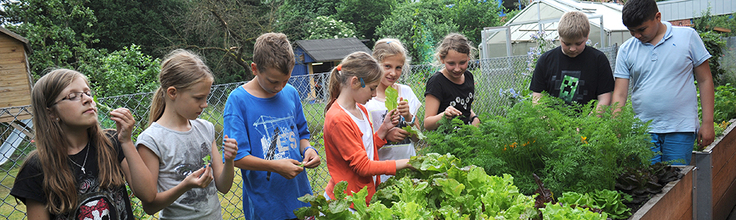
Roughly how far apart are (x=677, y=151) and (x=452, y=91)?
1.61 metres

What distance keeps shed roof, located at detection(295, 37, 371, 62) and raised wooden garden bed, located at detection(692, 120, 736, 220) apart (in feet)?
55.9

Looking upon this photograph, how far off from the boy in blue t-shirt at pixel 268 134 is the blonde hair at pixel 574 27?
1.95 meters

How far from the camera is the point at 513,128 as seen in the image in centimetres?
220

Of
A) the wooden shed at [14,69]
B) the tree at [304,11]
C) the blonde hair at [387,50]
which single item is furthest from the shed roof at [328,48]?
the blonde hair at [387,50]

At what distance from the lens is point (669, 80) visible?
302cm

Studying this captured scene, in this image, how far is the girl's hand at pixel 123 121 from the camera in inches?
68.3

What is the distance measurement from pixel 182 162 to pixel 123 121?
1.23ft

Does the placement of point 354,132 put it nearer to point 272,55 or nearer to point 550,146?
point 272,55

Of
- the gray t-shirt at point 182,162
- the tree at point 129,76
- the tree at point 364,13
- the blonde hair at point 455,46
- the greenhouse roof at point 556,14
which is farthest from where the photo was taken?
the tree at point 364,13

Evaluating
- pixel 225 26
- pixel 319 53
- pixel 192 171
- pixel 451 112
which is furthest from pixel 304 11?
pixel 192 171

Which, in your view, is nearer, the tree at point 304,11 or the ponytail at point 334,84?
the ponytail at point 334,84

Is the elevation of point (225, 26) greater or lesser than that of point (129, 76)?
greater

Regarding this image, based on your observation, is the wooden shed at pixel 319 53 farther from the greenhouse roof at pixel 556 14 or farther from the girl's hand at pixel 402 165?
the girl's hand at pixel 402 165

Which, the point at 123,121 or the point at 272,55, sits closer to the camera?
the point at 123,121
